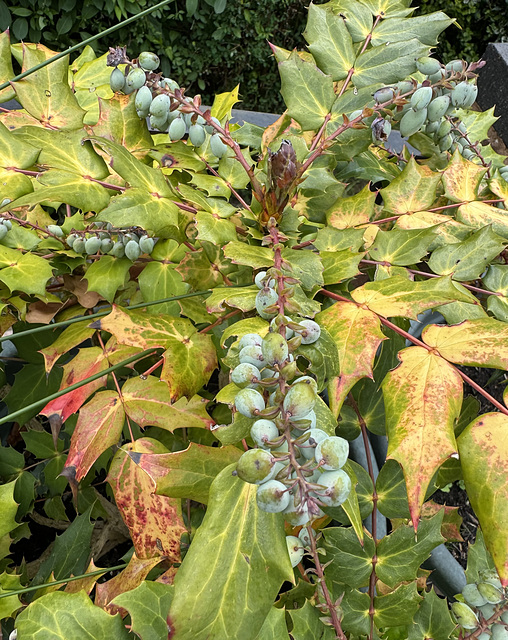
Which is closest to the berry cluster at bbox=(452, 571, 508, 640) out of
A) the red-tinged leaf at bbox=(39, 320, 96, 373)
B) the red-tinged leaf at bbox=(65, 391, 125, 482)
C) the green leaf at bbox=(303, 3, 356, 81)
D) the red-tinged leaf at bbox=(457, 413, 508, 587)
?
the red-tinged leaf at bbox=(457, 413, 508, 587)

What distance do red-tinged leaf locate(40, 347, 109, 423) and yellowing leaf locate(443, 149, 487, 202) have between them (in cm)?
46

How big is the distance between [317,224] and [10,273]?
38 centimetres

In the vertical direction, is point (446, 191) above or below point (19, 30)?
below

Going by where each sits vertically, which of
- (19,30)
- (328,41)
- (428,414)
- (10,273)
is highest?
(19,30)

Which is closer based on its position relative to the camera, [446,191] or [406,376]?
[406,376]

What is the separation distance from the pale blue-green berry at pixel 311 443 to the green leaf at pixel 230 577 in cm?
6

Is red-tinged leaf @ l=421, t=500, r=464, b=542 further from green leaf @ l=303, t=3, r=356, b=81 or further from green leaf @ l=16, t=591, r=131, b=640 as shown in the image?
green leaf @ l=303, t=3, r=356, b=81

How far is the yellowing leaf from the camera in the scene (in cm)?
62

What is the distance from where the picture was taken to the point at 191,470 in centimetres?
41

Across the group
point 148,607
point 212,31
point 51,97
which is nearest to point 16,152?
point 51,97

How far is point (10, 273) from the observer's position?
58cm

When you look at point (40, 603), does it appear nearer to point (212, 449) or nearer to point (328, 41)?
point (212, 449)

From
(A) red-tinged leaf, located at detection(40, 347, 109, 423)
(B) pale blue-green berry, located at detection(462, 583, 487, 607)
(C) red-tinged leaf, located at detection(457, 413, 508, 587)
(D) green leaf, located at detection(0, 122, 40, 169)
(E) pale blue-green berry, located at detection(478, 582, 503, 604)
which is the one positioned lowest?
(B) pale blue-green berry, located at detection(462, 583, 487, 607)

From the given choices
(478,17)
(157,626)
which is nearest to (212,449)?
(157,626)
